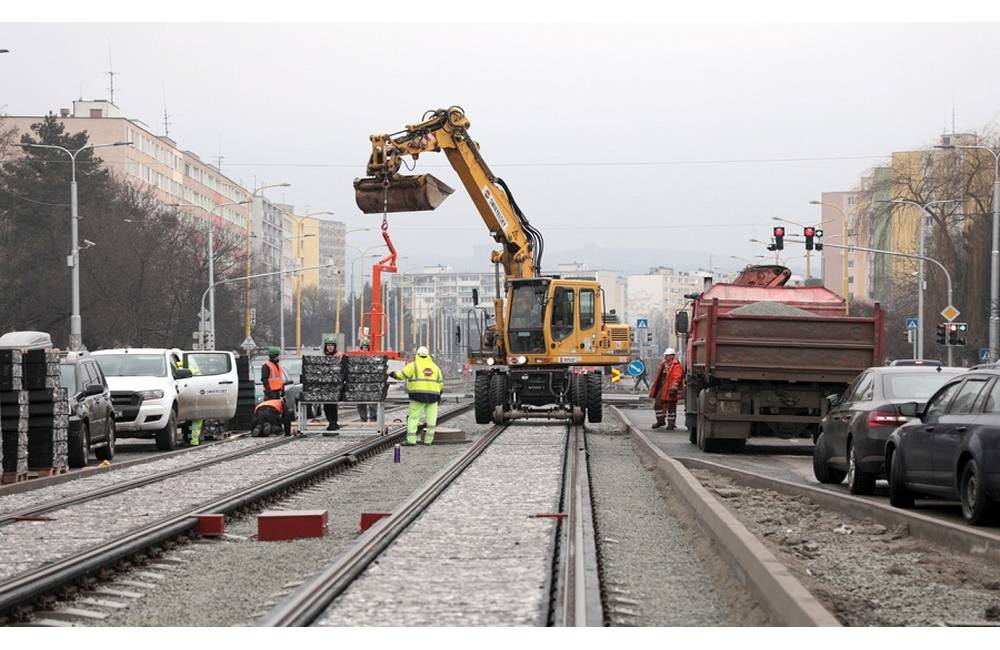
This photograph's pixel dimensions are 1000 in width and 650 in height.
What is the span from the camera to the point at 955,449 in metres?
14.4

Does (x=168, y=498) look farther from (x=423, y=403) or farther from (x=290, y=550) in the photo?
(x=423, y=403)

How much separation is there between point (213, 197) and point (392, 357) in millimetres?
118106

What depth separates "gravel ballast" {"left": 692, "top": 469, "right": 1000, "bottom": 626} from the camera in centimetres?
995

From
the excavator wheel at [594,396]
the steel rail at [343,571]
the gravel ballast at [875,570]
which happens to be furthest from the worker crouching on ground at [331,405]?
the gravel ballast at [875,570]

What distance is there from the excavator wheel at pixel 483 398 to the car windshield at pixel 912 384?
54.3 ft

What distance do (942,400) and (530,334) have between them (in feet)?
66.2

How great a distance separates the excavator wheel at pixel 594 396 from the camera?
1363 inches

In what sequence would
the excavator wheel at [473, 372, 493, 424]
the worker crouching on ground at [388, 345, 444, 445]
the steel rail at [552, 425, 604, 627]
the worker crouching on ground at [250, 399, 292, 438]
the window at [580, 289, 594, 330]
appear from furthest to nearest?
the window at [580, 289, 594, 330] → the excavator wheel at [473, 372, 493, 424] → the worker crouching on ground at [250, 399, 292, 438] → the worker crouching on ground at [388, 345, 444, 445] → the steel rail at [552, 425, 604, 627]

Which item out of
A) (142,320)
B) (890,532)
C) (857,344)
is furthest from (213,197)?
(890,532)

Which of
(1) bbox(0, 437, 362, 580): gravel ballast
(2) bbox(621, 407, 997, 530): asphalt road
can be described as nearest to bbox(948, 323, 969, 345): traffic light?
(2) bbox(621, 407, 997, 530): asphalt road

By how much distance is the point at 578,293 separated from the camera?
116 ft

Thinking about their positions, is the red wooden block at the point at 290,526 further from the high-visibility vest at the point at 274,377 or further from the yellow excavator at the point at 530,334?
the yellow excavator at the point at 530,334

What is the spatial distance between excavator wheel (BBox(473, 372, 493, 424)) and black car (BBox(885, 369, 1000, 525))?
732 inches

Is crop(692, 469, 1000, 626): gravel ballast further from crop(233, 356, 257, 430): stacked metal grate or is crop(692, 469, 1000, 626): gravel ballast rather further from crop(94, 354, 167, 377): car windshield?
crop(233, 356, 257, 430): stacked metal grate
